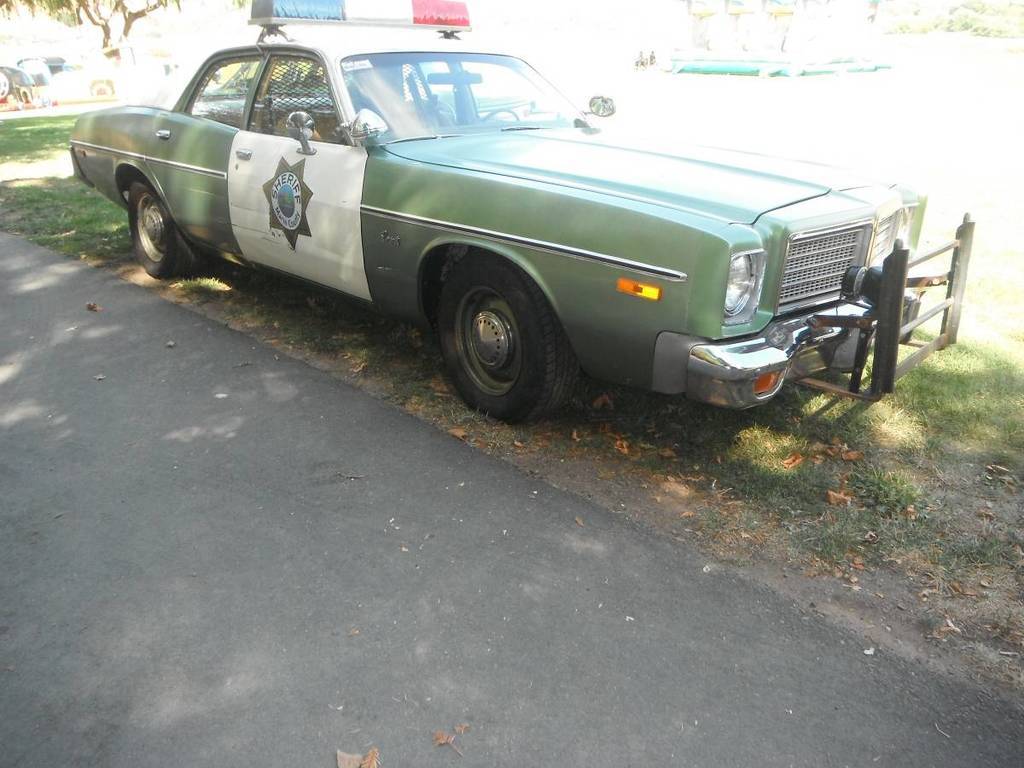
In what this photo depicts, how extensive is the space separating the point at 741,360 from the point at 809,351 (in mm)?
440

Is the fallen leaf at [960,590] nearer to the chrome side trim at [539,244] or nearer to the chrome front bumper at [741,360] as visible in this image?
the chrome front bumper at [741,360]

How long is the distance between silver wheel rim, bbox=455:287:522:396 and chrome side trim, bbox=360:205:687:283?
11.8 inches

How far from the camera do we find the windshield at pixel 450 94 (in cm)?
454

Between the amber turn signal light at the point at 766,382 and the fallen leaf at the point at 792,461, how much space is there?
0.65 metres

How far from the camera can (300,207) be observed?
4676 millimetres

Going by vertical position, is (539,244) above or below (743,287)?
above

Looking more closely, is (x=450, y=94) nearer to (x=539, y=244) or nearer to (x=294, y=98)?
(x=294, y=98)

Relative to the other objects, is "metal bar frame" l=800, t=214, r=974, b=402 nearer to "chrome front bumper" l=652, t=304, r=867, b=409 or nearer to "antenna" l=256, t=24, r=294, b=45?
"chrome front bumper" l=652, t=304, r=867, b=409

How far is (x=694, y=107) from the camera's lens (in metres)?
19.5

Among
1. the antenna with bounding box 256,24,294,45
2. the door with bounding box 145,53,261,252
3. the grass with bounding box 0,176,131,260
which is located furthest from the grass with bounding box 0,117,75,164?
the antenna with bounding box 256,24,294,45

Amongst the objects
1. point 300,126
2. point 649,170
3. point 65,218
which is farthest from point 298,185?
point 65,218

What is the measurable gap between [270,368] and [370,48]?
1.85 m

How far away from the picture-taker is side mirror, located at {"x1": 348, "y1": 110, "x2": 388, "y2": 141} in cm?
431

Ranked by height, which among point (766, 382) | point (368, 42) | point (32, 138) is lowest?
point (32, 138)
